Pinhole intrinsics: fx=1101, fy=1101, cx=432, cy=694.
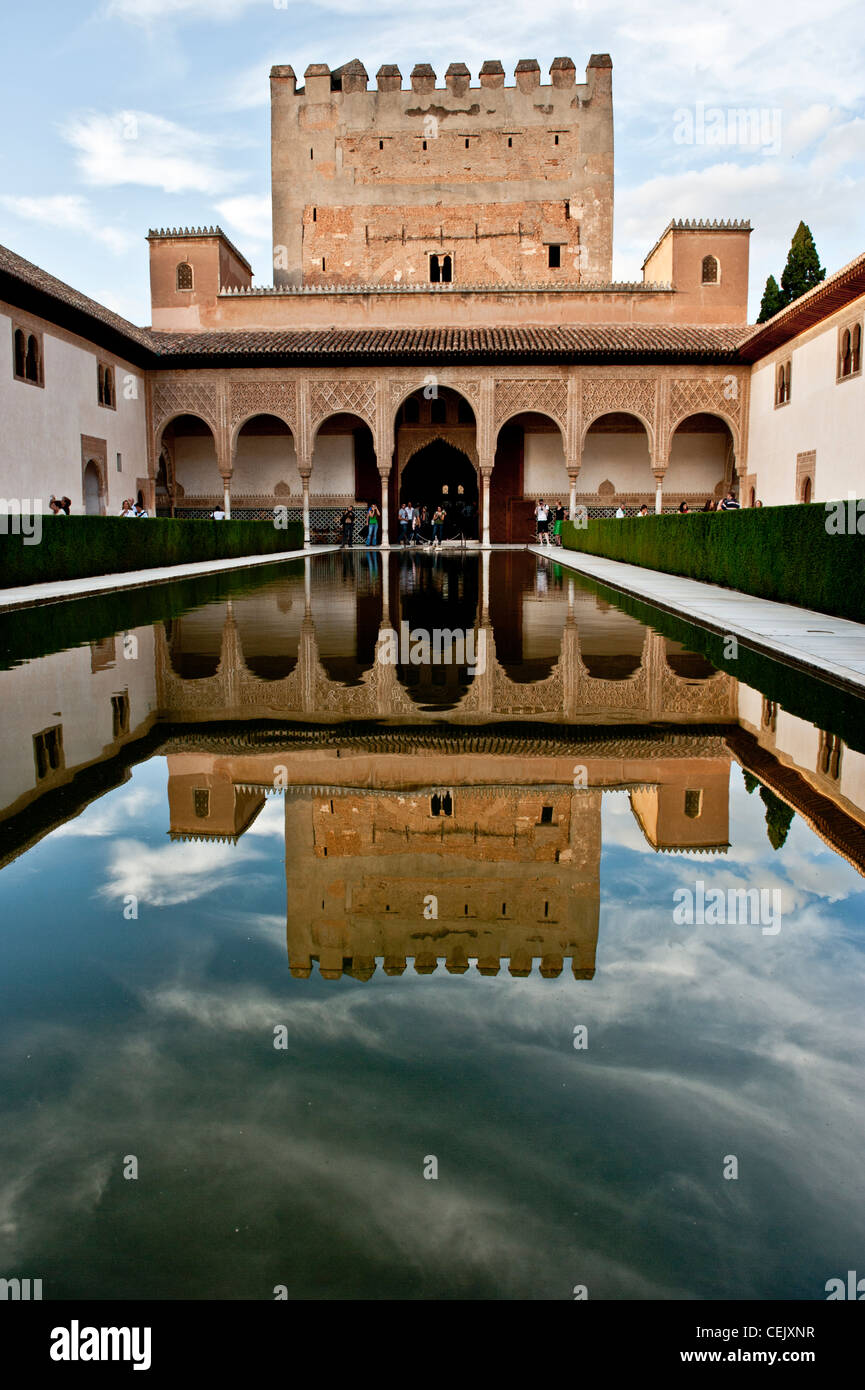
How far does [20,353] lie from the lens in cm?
2050

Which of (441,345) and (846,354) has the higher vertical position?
(441,345)

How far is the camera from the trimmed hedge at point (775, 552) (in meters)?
9.16

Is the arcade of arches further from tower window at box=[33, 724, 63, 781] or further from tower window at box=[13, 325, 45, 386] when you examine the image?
tower window at box=[33, 724, 63, 781]

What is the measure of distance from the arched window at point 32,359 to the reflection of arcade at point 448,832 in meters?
18.9

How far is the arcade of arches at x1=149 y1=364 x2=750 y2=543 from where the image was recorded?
2878cm

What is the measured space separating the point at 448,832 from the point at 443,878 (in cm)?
39

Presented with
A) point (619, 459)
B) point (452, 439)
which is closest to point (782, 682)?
point (619, 459)

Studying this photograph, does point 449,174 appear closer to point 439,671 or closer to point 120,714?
point 439,671

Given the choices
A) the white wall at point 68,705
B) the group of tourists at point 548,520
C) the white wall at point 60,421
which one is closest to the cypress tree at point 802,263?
the group of tourists at point 548,520

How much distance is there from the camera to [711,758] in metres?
4.14

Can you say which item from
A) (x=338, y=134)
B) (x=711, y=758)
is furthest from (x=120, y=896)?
(x=338, y=134)

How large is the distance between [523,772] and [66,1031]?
7.20 ft

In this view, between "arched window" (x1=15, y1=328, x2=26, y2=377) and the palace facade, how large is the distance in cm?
57
